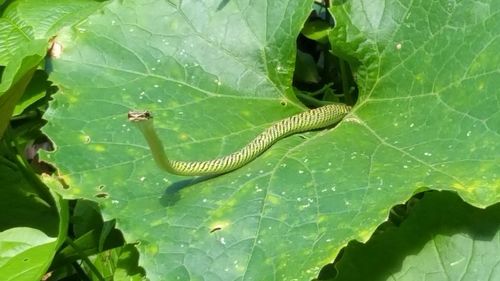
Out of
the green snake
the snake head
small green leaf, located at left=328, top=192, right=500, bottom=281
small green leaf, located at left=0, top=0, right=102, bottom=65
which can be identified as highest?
the snake head

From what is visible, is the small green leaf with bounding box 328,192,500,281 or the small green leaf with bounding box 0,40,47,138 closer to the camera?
the small green leaf with bounding box 328,192,500,281

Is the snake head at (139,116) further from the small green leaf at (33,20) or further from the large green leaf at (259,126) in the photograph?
the small green leaf at (33,20)

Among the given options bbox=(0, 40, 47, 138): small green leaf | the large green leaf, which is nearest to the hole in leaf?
the large green leaf

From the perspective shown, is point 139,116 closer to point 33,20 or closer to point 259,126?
point 259,126

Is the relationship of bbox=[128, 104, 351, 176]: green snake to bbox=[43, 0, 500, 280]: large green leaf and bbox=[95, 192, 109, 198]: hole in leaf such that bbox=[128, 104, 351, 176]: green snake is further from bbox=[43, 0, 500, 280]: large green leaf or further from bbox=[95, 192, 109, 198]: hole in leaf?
bbox=[95, 192, 109, 198]: hole in leaf

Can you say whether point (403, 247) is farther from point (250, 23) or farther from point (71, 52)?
point (71, 52)

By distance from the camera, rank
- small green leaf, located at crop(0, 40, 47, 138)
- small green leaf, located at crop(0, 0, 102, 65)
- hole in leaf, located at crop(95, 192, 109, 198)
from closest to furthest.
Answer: hole in leaf, located at crop(95, 192, 109, 198) < small green leaf, located at crop(0, 40, 47, 138) < small green leaf, located at crop(0, 0, 102, 65)
